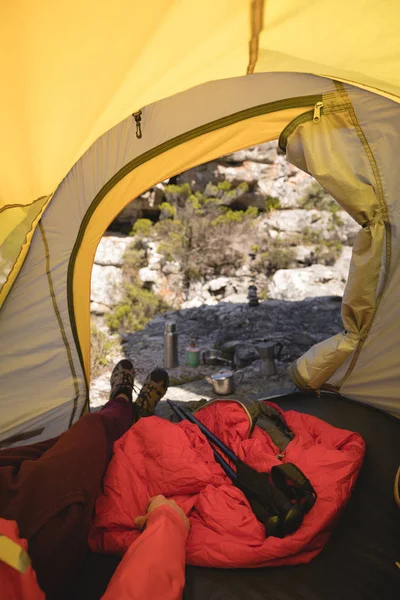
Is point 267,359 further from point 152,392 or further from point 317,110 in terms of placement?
point 317,110

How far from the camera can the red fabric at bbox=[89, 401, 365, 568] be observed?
1.29 metres

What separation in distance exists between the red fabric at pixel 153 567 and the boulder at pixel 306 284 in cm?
564

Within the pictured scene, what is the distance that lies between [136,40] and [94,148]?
1078 millimetres

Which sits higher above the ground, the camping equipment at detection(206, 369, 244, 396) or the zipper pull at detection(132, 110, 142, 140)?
the zipper pull at detection(132, 110, 142, 140)

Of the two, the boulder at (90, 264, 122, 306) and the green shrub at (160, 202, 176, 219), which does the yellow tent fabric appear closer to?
the boulder at (90, 264, 122, 306)

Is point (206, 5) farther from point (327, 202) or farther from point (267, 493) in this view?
point (327, 202)

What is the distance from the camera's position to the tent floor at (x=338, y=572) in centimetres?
120

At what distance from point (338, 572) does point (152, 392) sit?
1.41 meters

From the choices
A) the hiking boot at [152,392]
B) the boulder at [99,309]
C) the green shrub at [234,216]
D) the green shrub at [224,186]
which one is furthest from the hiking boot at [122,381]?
the green shrub at [224,186]

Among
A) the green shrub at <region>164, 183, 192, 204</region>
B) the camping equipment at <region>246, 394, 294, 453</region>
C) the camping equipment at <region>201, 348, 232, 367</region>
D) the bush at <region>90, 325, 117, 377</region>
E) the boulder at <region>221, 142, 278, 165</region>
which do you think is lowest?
the bush at <region>90, 325, 117, 377</region>

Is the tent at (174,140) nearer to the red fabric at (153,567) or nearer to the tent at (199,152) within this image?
the tent at (199,152)

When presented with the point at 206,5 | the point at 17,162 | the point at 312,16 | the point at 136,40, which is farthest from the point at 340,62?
the point at 17,162

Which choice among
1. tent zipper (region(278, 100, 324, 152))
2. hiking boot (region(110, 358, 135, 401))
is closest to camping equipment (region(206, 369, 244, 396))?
hiking boot (region(110, 358, 135, 401))

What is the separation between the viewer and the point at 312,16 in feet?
3.91
